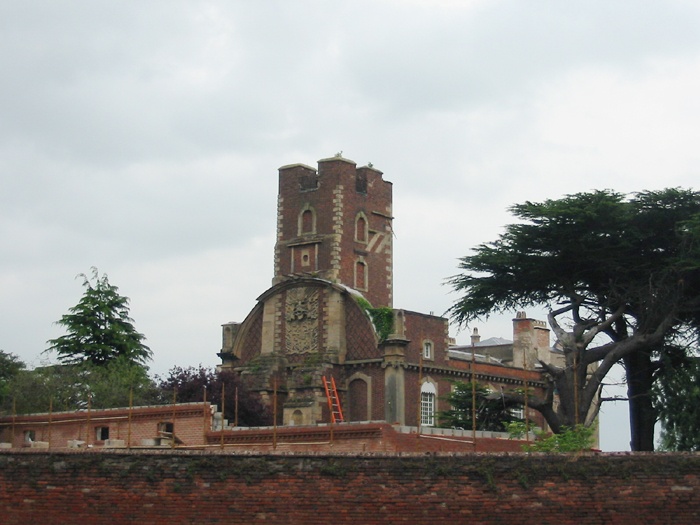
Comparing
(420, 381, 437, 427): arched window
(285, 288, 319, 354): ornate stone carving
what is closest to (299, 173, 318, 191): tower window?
(285, 288, 319, 354): ornate stone carving

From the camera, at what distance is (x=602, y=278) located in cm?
4866

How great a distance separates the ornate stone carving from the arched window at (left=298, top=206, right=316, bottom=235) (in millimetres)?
3243

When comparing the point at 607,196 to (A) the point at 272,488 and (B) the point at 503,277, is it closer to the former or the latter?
(B) the point at 503,277

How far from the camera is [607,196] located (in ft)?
154

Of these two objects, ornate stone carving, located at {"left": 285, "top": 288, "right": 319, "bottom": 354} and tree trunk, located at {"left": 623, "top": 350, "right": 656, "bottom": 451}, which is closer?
tree trunk, located at {"left": 623, "top": 350, "right": 656, "bottom": 451}

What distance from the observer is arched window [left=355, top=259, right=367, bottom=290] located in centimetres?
6050

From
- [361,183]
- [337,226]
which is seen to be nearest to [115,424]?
[337,226]

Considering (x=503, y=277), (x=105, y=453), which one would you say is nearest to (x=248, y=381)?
(x=503, y=277)

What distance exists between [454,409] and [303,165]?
14.8 metres

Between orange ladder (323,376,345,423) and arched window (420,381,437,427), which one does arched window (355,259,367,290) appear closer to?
orange ladder (323,376,345,423)

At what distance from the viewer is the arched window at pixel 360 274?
6050 cm

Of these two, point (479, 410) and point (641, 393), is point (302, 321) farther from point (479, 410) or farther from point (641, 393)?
point (641, 393)

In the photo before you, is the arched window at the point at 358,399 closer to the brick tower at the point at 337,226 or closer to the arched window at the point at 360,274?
the brick tower at the point at 337,226

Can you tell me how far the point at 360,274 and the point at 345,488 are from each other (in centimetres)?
3739
